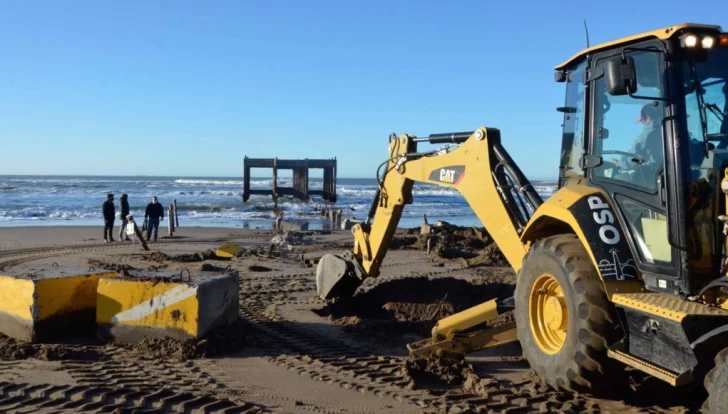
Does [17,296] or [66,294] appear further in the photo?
[66,294]

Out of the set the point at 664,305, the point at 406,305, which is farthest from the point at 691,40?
the point at 406,305

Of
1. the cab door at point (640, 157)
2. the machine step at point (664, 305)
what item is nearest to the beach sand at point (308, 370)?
the machine step at point (664, 305)

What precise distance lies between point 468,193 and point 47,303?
4.32 metres

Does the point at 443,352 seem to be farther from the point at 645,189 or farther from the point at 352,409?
the point at 645,189

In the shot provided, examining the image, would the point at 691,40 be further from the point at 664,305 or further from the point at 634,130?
the point at 664,305

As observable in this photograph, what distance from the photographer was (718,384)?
360 cm

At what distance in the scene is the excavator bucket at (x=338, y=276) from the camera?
868 cm

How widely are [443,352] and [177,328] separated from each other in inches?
103

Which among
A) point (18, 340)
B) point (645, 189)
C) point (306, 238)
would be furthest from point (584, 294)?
point (306, 238)

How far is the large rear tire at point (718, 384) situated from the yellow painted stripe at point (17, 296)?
589 centimetres

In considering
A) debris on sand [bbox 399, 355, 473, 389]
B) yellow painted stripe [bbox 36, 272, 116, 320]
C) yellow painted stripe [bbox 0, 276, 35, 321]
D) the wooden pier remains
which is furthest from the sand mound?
the wooden pier remains

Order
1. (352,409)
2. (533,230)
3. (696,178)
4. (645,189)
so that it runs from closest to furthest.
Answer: (696,178)
(645,189)
(352,409)
(533,230)

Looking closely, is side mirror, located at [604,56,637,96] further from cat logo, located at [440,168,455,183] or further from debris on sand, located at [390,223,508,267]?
debris on sand, located at [390,223,508,267]

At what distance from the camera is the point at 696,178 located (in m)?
4.35
